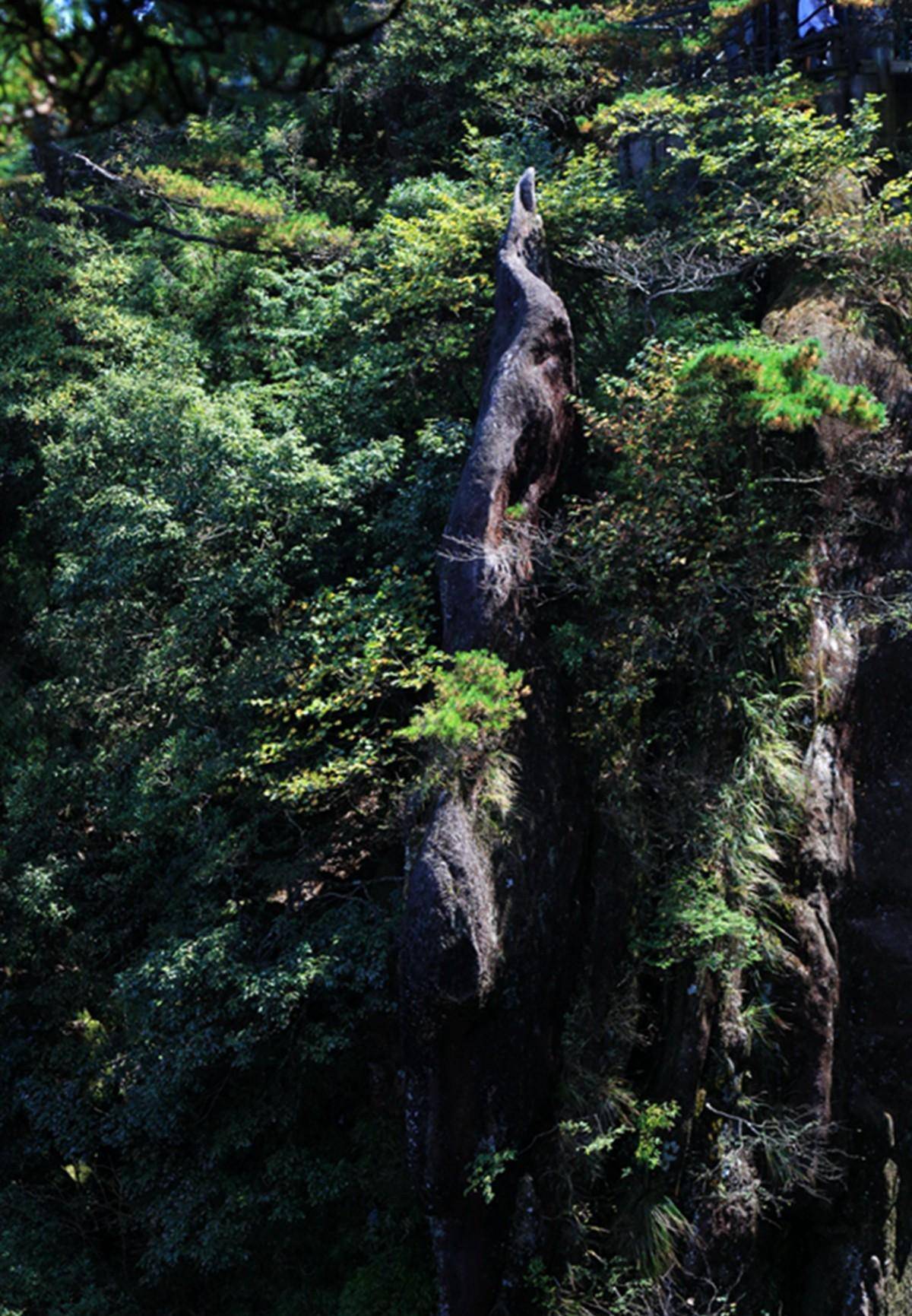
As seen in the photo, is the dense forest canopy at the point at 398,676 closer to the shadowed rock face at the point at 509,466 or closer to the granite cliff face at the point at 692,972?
the granite cliff face at the point at 692,972

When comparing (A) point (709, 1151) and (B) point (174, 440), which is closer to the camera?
(A) point (709, 1151)

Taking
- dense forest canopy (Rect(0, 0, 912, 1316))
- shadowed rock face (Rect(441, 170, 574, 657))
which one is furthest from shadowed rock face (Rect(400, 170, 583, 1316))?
dense forest canopy (Rect(0, 0, 912, 1316))

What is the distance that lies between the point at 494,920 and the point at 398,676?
204 centimetres

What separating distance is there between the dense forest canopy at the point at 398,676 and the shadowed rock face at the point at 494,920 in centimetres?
17

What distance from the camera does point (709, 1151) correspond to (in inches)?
261

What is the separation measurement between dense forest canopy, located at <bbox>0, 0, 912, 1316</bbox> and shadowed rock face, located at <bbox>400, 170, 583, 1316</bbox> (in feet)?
0.56

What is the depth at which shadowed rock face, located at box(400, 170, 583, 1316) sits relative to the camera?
6.90 metres

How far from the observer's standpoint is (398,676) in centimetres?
823

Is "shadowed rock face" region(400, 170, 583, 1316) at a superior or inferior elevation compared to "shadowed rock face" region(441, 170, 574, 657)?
inferior

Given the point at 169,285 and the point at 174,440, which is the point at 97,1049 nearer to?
the point at 174,440

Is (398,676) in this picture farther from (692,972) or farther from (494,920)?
(692,972)

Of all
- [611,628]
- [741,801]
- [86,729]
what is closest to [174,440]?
[86,729]

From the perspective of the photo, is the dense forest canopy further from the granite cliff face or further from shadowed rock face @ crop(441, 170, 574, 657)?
shadowed rock face @ crop(441, 170, 574, 657)

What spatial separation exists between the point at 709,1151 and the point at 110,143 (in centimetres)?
1461
